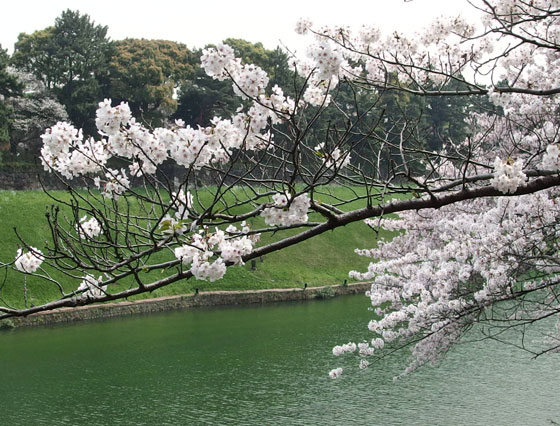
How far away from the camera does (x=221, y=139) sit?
4.01 meters

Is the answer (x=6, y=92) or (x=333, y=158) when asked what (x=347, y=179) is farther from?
(x=6, y=92)

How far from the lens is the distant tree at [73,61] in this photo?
114 feet

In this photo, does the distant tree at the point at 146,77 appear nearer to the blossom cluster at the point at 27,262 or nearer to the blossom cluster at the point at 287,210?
the blossom cluster at the point at 27,262

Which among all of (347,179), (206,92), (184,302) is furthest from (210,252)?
(206,92)

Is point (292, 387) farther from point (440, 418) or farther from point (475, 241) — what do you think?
point (475, 241)

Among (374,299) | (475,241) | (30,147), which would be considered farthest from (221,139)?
(30,147)

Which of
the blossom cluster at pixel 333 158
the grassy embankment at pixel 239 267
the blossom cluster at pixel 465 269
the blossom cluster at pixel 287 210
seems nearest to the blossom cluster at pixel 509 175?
the blossom cluster at pixel 333 158

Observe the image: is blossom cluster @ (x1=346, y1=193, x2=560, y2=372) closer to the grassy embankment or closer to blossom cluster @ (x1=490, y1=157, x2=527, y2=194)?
blossom cluster @ (x1=490, y1=157, x2=527, y2=194)

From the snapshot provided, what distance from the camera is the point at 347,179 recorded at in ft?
14.7

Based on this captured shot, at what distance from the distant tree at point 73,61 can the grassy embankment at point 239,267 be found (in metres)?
7.96

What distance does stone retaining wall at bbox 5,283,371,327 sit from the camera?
20609mm

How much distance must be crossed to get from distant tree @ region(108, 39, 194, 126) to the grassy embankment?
31.9 ft

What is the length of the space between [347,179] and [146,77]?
33.4 meters

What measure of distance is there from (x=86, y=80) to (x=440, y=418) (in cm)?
2925
